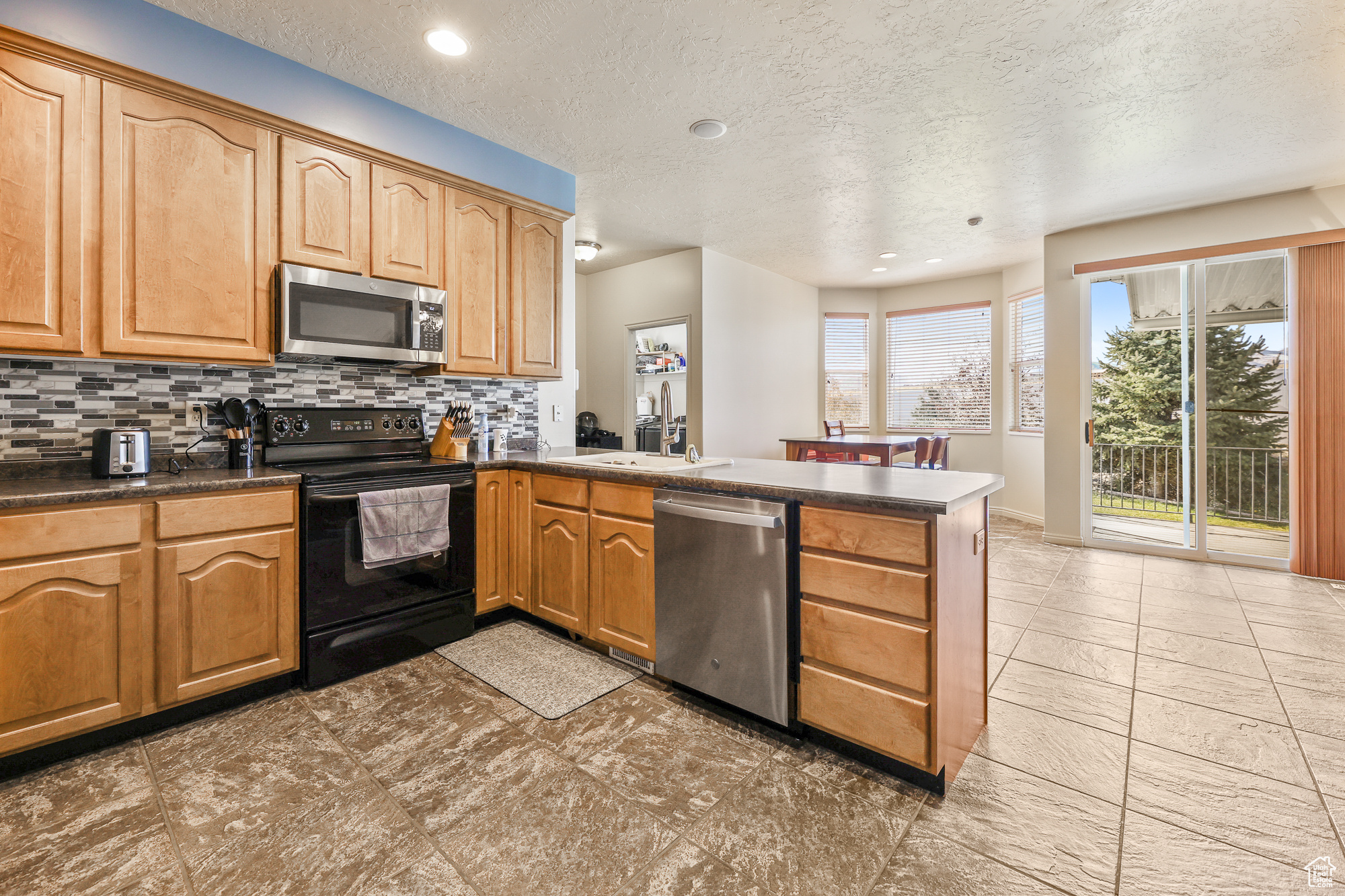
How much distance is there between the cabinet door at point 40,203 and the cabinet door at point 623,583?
2.06 m

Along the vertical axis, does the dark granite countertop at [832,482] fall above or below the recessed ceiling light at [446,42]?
below

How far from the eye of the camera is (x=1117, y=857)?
4.66 ft

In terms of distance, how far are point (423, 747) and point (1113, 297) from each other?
19.0ft

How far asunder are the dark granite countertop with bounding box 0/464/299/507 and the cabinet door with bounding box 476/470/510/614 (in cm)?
85

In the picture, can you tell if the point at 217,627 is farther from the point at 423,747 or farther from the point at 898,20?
the point at 898,20

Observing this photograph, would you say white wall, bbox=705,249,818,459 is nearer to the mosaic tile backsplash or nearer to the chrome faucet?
the chrome faucet

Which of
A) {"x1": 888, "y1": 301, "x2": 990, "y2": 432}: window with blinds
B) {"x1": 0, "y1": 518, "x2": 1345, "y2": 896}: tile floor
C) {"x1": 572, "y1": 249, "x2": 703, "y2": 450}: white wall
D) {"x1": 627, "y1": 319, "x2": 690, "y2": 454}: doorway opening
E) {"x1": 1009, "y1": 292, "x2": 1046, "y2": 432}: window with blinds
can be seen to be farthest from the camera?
{"x1": 888, "y1": 301, "x2": 990, "y2": 432}: window with blinds

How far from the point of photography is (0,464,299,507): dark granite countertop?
1728 mm

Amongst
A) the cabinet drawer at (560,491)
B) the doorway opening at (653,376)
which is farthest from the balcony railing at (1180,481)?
the cabinet drawer at (560,491)

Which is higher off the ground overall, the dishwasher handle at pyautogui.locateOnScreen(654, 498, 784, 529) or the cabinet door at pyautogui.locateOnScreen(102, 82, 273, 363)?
the cabinet door at pyautogui.locateOnScreen(102, 82, 273, 363)

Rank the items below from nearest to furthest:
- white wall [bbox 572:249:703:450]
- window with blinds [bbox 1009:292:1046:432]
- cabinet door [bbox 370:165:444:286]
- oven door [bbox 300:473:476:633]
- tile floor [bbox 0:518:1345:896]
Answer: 1. tile floor [bbox 0:518:1345:896]
2. oven door [bbox 300:473:476:633]
3. cabinet door [bbox 370:165:444:286]
4. white wall [bbox 572:249:703:450]
5. window with blinds [bbox 1009:292:1046:432]

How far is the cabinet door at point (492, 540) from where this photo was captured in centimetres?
288

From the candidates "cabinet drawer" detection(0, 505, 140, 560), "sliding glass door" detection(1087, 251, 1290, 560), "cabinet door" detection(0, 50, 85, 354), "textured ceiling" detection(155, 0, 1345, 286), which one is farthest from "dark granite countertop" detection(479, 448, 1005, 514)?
"sliding glass door" detection(1087, 251, 1290, 560)

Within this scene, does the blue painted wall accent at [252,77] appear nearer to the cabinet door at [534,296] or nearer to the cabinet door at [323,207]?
the cabinet door at [323,207]
